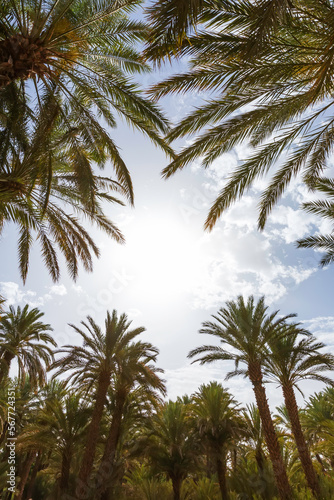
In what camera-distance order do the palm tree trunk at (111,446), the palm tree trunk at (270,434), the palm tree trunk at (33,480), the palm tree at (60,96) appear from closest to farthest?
the palm tree at (60,96) < the palm tree trunk at (270,434) < the palm tree trunk at (111,446) < the palm tree trunk at (33,480)

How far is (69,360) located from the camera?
13867 mm

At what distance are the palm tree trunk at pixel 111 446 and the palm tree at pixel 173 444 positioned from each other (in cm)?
209

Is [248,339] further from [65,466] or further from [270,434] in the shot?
[65,466]

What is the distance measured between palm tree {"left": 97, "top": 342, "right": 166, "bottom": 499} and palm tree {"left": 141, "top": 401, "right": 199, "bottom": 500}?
1.97m

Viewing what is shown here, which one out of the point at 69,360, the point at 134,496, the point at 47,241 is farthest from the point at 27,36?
the point at 134,496

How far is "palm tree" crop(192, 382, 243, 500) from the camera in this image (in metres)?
15.6

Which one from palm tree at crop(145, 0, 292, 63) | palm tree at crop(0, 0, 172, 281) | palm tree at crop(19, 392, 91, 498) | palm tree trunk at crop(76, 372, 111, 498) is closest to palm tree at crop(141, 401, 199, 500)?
palm tree trunk at crop(76, 372, 111, 498)

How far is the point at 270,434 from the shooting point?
13016 millimetres

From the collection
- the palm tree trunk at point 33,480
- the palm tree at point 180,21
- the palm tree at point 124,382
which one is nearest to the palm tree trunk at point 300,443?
the palm tree at point 124,382

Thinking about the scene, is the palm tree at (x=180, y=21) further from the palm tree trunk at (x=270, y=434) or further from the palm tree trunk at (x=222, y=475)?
the palm tree trunk at (x=222, y=475)

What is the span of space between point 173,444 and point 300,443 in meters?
6.58

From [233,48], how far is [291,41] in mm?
1249

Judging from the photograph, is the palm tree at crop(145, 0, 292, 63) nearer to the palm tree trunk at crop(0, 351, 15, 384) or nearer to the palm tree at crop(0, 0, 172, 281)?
the palm tree at crop(0, 0, 172, 281)

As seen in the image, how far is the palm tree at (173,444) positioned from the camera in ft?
53.6
